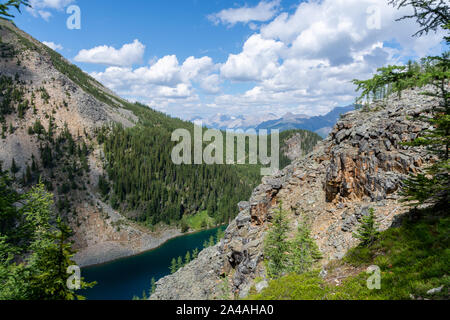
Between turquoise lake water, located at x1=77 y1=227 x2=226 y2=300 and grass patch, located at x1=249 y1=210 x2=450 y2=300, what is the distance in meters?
67.2

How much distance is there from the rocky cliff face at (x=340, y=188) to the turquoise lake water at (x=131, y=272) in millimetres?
38412

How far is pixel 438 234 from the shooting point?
35.0ft

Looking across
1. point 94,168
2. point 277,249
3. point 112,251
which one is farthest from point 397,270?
point 94,168

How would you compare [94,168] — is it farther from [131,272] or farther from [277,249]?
[277,249]

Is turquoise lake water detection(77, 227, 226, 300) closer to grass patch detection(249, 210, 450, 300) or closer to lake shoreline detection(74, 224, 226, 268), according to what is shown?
lake shoreline detection(74, 224, 226, 268)

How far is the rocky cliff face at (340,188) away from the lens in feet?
69.2

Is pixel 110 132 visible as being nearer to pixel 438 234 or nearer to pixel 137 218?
pixel 137 218

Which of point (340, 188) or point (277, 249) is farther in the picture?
point (340, 188)

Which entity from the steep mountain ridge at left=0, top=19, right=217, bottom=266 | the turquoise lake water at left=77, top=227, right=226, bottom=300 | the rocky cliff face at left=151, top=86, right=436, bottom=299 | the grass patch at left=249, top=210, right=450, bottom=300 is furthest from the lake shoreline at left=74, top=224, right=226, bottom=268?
the grass patch at left=249, top=210, right=450, bottom=300

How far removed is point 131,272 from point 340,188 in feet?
259

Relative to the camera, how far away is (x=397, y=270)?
9.66 meters

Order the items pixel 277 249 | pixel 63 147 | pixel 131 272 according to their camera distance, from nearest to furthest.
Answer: pixel 277 249 → pixel 131 272 → pixel 63 147

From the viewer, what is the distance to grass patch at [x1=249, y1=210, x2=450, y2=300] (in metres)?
8.35

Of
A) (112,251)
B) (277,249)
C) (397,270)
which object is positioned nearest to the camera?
(397,270)
